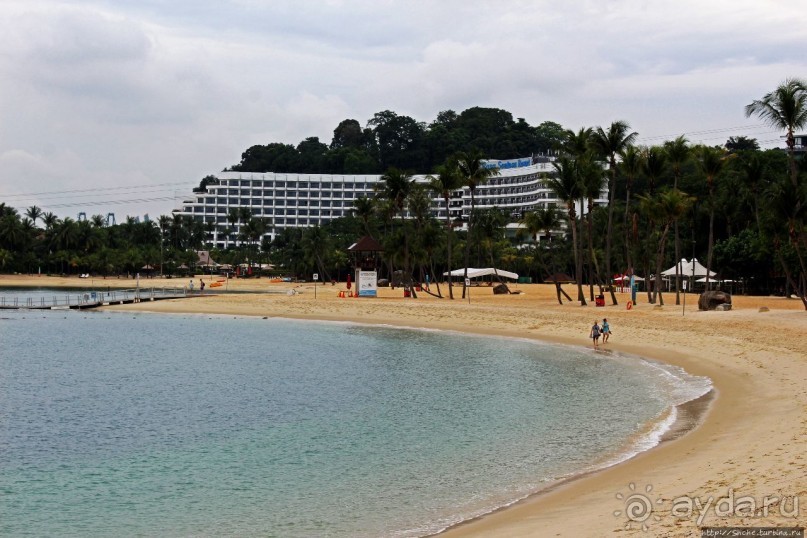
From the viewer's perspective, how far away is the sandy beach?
44.6 feet

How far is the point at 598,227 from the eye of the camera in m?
128

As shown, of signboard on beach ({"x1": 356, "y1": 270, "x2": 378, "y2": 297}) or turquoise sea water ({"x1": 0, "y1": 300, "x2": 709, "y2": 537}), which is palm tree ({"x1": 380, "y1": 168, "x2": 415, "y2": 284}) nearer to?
signboard on beach ({"x1": 356, "y1": 270, "x2": 378, "y2": 297})

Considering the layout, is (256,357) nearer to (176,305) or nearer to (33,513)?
(33,513)

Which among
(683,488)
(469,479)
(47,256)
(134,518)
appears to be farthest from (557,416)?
(47,256)

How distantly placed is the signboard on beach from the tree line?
3815 mm

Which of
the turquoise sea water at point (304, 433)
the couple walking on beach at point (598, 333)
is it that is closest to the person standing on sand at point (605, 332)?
the couple walking on beach at point (598, 333)


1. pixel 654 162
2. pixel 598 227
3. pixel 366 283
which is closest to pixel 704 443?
pixel 654 162

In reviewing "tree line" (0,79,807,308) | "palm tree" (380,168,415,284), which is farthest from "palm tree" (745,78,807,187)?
"palm tree" (380,168,415,284)

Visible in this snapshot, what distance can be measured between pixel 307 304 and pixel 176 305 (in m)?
13.9

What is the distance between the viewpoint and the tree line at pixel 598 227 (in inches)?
2660

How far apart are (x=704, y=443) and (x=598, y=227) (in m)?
109

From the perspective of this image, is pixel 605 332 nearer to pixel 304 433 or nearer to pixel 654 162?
pixel 304 433

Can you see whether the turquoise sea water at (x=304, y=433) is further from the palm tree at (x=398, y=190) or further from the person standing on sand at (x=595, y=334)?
the palm tree at (x=398, y=190)

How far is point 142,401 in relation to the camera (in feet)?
108
